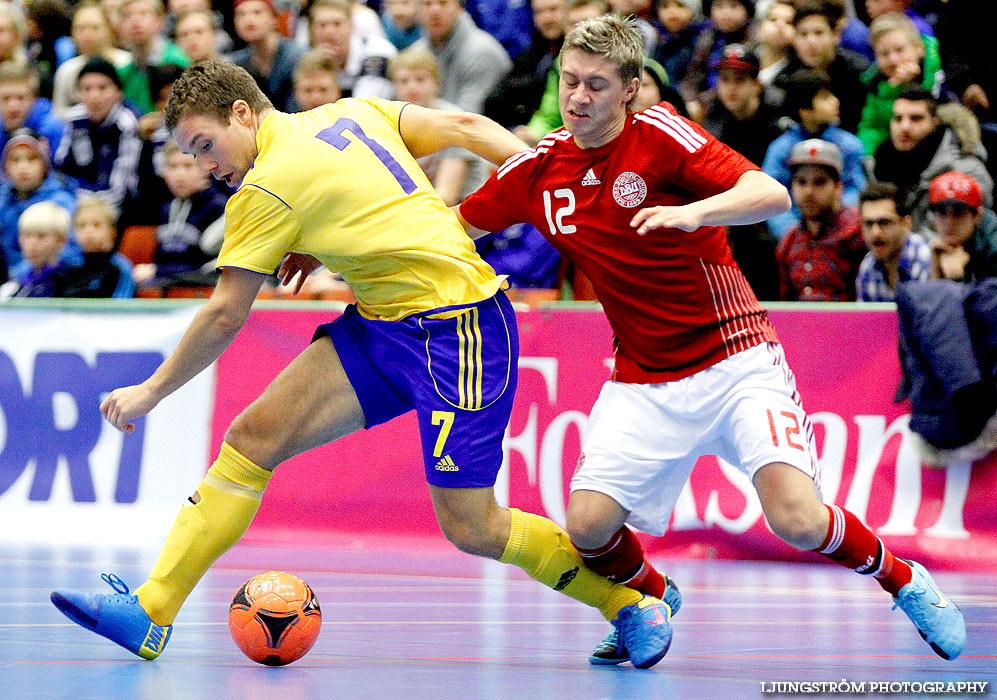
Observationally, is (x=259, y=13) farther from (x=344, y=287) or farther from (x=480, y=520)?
(x=480, y=520)

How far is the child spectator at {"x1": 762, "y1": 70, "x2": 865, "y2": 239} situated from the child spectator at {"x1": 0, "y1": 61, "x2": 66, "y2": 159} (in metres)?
5.76

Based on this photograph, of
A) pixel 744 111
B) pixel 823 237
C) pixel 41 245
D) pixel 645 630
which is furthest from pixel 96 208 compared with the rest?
pixel 645 630

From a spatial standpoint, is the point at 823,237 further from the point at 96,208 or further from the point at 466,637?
the point at 96,208

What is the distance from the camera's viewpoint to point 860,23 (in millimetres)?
9984

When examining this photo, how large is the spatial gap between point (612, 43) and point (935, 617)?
2341mm

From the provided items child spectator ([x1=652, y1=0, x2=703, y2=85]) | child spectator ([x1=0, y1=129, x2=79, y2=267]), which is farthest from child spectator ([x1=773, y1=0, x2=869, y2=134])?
child spectator ([x1=0, y1=129, x2=79, y2=267])

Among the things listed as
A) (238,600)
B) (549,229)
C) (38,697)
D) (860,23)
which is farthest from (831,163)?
(38,697)

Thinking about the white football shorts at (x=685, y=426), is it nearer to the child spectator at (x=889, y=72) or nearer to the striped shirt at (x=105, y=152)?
the child spectator at (x=889, y=72)

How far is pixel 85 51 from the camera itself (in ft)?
39.3

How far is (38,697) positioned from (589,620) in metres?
2.76

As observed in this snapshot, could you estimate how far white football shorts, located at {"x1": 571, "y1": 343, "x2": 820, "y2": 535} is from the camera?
16.9ft

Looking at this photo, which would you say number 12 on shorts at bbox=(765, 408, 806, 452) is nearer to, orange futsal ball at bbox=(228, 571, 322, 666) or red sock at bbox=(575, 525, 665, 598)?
red sock at bbox=(575, 525, 665, 598)

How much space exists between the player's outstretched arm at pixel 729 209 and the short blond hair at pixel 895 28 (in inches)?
193

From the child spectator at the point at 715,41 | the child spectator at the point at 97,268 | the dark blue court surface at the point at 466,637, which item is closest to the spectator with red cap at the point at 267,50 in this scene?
the child spectator at the point at 97,268
